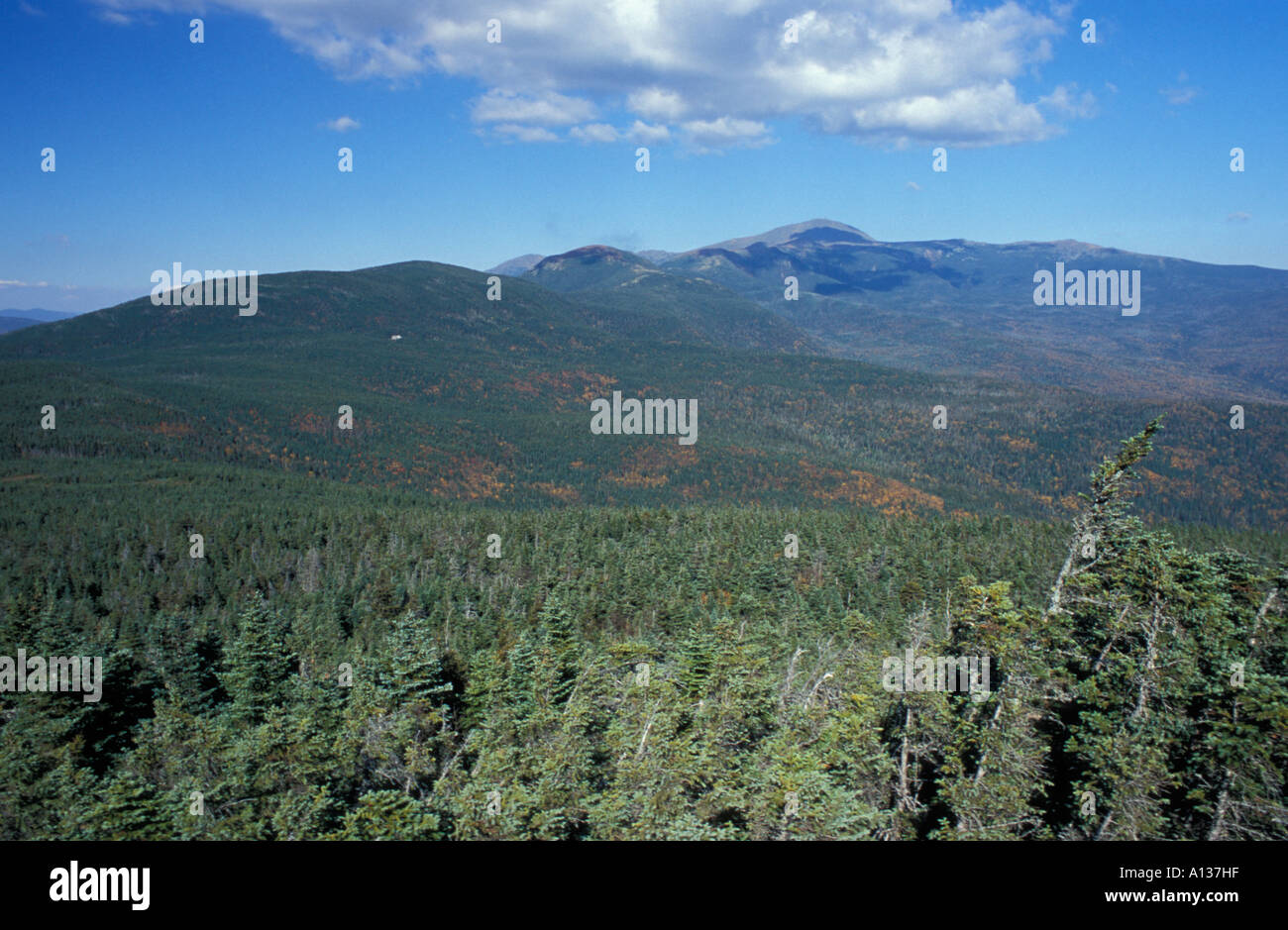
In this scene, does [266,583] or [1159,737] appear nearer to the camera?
[1159,737]

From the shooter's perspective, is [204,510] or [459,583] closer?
[459,583]

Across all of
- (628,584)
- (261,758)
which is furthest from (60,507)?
(261,758)
